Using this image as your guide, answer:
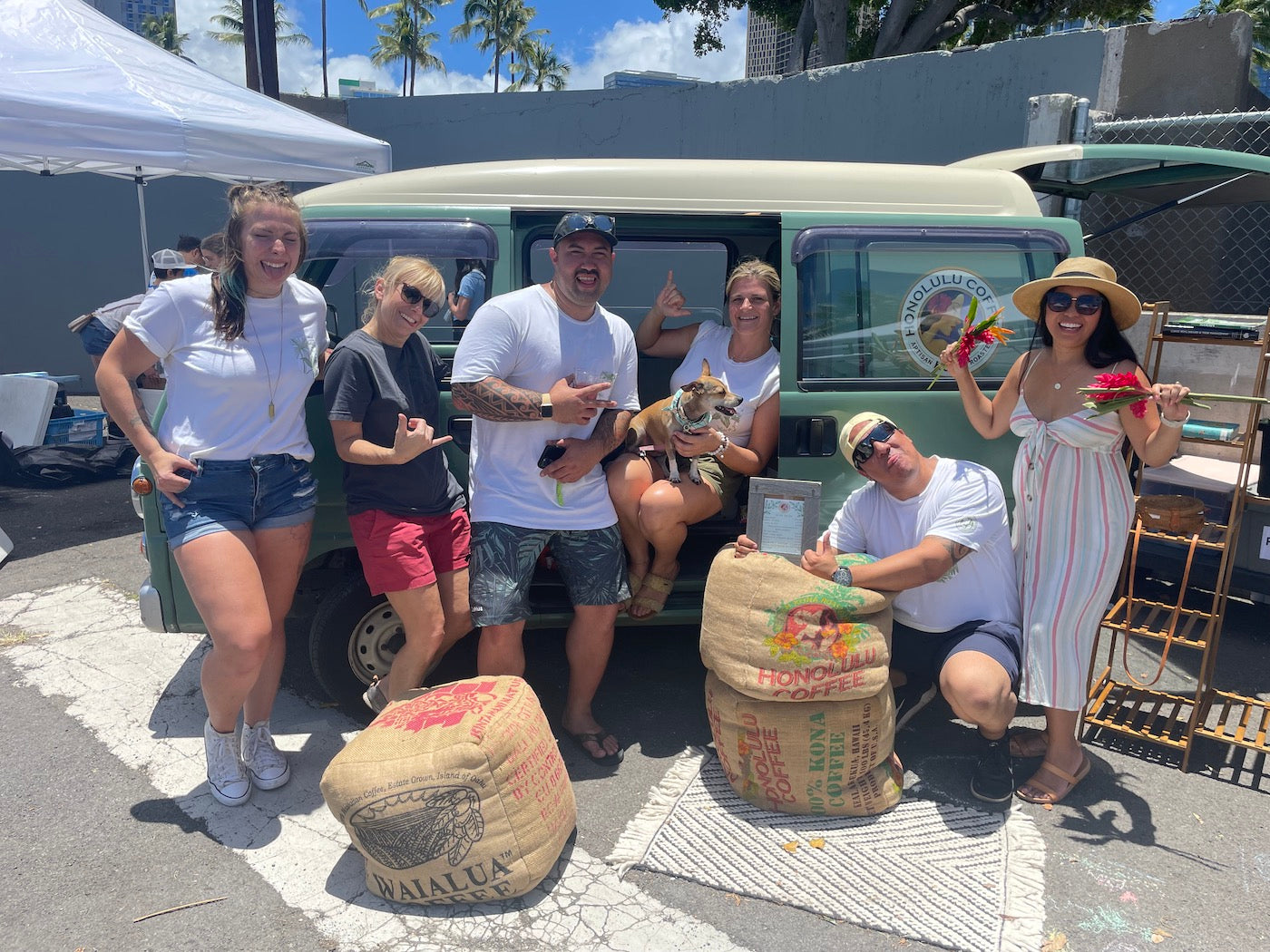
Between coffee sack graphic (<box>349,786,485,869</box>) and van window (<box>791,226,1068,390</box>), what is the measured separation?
195cm

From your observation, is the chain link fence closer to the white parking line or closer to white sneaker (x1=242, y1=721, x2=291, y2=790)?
the white parking line

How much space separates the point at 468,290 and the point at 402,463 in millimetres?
813

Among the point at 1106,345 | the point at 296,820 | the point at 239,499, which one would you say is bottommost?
the point at 296,820

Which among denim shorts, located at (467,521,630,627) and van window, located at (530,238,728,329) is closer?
denim shorts, located at (467,521,630,627)

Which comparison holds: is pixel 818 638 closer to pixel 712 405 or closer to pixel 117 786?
pixel 712 405

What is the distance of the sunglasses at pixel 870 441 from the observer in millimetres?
3051

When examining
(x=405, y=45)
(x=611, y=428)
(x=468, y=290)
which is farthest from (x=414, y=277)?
(x=405, y=45)

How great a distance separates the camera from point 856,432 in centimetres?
309

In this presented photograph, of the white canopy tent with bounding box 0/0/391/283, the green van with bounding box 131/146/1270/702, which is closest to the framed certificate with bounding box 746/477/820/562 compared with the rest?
the green van with bounding box 131/146/1270/702

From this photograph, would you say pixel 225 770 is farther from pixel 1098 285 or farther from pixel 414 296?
pixel 1098 285

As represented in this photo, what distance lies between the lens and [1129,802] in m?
3.13

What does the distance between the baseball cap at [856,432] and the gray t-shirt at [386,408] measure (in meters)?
1.39

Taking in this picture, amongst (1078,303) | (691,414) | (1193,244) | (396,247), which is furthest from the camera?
(1193,244)

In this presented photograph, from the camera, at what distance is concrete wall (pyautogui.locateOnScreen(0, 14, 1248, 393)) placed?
7453mm
